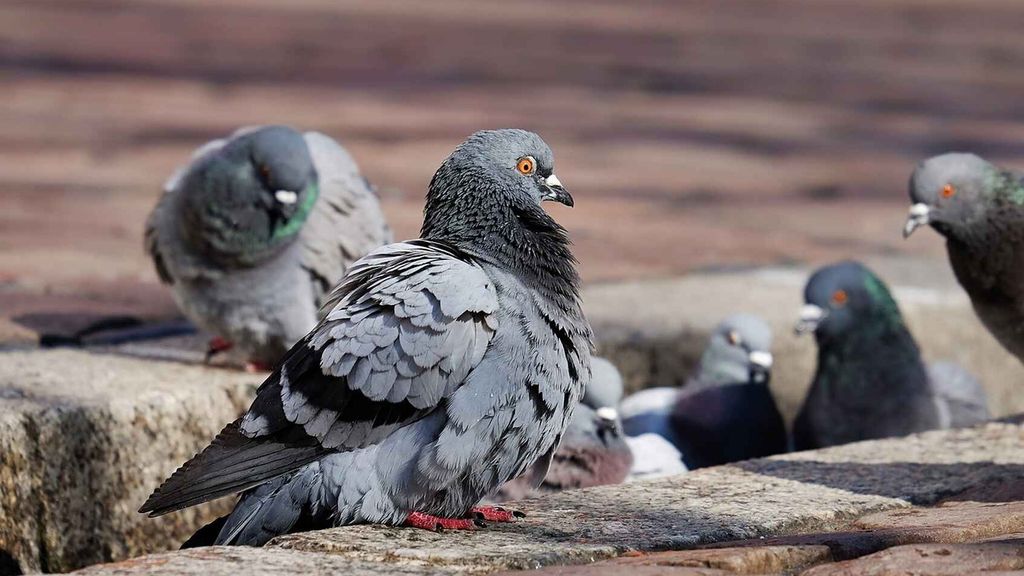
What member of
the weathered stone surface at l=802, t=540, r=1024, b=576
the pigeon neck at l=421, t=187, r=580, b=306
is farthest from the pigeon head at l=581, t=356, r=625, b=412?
the weathered stone surface at l=802, t=540, r=1024, b=576

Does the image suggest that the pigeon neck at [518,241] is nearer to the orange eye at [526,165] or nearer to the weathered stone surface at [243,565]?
the orange eye at [526,165]

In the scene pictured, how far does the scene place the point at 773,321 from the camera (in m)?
6.18

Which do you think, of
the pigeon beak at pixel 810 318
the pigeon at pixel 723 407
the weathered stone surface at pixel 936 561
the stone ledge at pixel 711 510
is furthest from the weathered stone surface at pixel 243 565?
the pigeon beak at pixel 810 318

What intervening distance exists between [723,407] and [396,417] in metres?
2.29

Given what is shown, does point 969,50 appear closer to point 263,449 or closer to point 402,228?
point 402,228

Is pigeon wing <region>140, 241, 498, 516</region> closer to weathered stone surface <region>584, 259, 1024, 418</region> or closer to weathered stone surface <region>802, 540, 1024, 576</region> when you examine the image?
weathered stone surface <region>802, 540, 1024, 576</region>

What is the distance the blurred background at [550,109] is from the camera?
7699mm

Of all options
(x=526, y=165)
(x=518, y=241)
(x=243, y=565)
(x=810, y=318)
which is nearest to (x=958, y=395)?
(x=810, y=318)

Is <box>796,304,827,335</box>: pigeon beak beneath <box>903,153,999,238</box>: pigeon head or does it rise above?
beneath

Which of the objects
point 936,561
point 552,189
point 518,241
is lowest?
point 936,561

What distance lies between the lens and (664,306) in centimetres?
620

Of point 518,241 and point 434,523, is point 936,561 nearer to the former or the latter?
point 434,523

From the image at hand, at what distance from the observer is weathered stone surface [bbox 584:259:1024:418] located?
234 inches

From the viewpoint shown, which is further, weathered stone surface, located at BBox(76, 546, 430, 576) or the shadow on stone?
the shadow on stone
